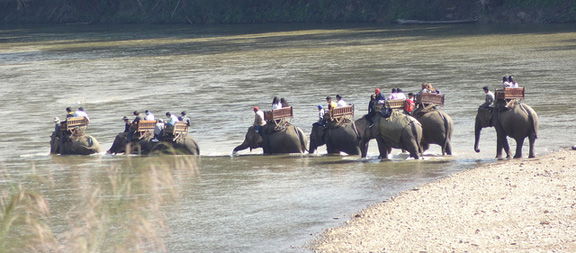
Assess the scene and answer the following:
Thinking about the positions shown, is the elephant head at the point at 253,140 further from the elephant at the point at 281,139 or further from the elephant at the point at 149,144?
the elephant at the point at 149,144

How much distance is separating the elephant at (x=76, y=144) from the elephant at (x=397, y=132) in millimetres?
9042

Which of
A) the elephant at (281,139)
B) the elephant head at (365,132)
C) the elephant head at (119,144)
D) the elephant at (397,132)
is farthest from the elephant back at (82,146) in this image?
the elephant at (397,132)

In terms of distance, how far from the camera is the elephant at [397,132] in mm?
21234

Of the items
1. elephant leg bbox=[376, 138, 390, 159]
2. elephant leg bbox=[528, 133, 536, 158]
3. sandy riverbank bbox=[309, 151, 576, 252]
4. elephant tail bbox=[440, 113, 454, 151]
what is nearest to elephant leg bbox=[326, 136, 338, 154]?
elephant leg bbox=[376, 138, 390, 159]

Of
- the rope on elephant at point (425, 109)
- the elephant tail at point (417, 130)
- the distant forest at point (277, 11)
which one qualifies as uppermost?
the distant forest at point (277, 11)

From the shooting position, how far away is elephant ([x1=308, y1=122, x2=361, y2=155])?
76.8 feet

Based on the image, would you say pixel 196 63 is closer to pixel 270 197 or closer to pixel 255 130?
pixel 255 130

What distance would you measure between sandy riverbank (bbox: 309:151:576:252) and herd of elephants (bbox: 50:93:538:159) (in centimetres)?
257

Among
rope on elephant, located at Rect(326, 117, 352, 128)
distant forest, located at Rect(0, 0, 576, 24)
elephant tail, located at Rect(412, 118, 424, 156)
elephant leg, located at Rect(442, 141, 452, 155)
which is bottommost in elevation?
elephant leg, located at Rect(442, 141, 452, 155)

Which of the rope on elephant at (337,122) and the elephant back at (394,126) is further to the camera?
the rope on elephant at (337,122)

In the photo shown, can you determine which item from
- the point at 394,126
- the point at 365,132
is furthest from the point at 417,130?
the point at 365,132

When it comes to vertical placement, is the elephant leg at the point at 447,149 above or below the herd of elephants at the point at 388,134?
below

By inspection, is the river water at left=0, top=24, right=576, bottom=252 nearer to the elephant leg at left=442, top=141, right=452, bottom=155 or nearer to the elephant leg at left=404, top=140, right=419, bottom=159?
the elephant leg at left=404, top=140, right=419, bottom=159

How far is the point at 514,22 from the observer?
236 ft
